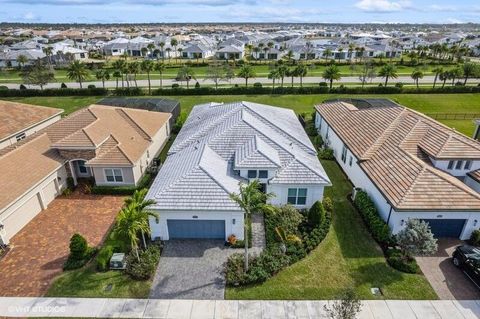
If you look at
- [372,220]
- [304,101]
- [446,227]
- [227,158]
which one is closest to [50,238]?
[227,158]

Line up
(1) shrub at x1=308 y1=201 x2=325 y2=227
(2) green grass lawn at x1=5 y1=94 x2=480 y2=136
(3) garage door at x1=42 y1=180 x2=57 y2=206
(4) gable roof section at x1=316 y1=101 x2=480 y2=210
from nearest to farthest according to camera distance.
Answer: (4) gable roof section at x1=316 y1=101 x2=480 y2=210 → (1) shrub at x1=308 y1=201 x2=325 y2=227 → (3) garage door at x1=42 y1=180 x2=57 y2=206 → (2) green grass lawn at x1=5 y1=94 x2=480 y2=136

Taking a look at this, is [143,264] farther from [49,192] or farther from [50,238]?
[49,192]

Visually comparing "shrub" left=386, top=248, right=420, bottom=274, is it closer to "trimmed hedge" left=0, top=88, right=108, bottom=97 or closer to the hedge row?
the hedge row

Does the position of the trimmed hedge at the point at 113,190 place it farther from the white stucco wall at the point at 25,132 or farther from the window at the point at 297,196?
the white stucco wall at the point at 25,132

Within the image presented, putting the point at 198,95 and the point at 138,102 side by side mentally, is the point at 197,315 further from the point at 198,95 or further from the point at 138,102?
the point at 198,95

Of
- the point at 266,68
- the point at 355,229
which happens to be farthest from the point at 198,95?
the point at 355,229

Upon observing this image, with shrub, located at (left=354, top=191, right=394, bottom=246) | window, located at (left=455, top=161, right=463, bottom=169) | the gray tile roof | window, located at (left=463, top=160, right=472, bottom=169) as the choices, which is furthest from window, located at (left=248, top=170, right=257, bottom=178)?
window, located at (left=463, top=160, right=472, bottom=169)
